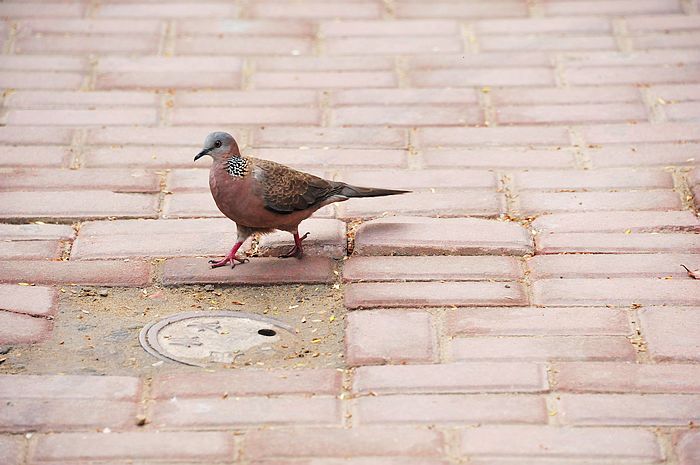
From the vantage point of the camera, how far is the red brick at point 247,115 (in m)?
4.95

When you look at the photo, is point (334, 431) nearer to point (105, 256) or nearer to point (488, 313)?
point (488, 313)

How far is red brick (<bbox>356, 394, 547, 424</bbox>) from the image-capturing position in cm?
312

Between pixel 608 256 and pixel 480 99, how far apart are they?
135 centimetres

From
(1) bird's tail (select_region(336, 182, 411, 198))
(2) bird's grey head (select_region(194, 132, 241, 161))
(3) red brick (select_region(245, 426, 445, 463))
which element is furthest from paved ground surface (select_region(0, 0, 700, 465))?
(2) bird's grey head (select_region(194, 132, 241, 161))

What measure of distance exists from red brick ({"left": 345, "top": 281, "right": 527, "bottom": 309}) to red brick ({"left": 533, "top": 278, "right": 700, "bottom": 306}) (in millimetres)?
91

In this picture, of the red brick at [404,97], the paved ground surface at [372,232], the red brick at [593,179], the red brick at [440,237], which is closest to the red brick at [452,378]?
the paved ground surface at [372,232]

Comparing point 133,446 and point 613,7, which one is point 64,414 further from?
point 613,7

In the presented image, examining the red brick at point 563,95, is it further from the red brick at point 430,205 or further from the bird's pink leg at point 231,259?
the bird's pink leg at point 231,259

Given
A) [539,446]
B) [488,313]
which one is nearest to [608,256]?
[488,313]

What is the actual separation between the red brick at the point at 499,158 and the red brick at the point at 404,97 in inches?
17.1

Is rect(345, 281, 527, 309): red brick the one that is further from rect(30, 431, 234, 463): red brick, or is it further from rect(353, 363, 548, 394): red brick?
rect(30, 431, 234, 463): red brick

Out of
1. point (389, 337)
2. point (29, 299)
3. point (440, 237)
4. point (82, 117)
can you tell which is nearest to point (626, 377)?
point (389, 337)

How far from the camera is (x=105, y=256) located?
4.00m

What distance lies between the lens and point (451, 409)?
316 cm
